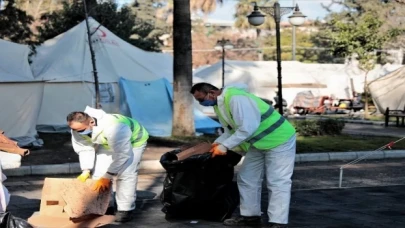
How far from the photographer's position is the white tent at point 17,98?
52.1ft

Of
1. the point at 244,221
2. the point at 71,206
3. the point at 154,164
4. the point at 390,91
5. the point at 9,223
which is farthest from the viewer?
the point at 390,91

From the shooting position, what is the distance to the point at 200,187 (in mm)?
7430

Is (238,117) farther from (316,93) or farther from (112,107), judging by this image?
(316,93)

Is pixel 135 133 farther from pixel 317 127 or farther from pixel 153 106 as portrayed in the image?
pixel 153 106

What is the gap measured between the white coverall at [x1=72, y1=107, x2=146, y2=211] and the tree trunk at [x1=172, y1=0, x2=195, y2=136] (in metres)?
9.83

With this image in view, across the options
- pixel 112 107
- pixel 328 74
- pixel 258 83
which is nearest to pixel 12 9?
pixel 112 107

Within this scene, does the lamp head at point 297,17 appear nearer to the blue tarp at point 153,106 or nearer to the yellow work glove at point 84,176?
the blue tarp at point 153,106

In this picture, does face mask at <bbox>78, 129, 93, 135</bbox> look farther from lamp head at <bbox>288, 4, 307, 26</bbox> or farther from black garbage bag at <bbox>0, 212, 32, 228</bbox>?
lamp head at <bbox>288, 4, 307, 26</bbox>

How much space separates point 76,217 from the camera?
6809 millimetres

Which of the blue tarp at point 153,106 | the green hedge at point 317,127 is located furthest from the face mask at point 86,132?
the blue tarp at point 153,106

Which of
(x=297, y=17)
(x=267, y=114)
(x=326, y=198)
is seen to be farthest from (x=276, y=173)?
(x=297, y=17)

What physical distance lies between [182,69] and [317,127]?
13.2ft

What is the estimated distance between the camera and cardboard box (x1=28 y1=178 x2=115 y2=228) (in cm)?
683

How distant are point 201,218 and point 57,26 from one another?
2612cm
